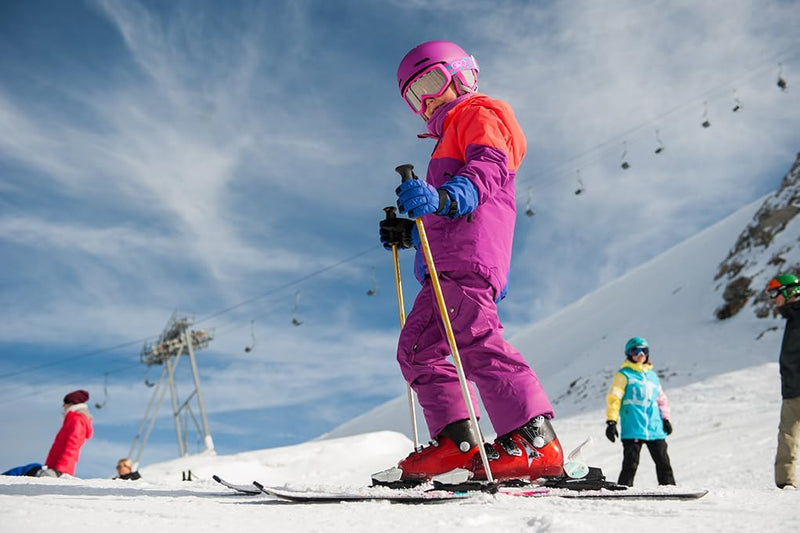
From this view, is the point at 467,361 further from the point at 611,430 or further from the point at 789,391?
the point at 611,430

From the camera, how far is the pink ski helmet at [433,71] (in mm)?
3623

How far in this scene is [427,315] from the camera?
11.1 feet

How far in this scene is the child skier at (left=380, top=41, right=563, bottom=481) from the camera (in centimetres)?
301

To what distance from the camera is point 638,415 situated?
6590mm

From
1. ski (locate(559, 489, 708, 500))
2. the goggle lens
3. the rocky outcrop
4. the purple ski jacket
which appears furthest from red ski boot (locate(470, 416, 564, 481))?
the rocky outcrop

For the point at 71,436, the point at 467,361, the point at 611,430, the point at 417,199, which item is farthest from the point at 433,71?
the point at 71,436

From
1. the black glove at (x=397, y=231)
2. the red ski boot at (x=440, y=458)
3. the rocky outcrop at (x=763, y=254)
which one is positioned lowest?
the red ski boot at (x=440, y=458)

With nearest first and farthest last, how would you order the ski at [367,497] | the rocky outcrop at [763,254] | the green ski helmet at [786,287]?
the ski at [367,497]
the green ski helmet at [786,287]
the rocky outcrop at [763,254]

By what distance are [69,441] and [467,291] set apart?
6.21 metres

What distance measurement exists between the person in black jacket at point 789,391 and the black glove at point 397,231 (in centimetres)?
367

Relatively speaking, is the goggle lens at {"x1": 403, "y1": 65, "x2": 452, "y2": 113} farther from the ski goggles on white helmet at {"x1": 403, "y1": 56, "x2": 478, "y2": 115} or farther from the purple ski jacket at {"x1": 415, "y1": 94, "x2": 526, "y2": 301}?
the purple ski jacket at {"x1": 415, "y1": 94, "x2": 526, "y2": 301}

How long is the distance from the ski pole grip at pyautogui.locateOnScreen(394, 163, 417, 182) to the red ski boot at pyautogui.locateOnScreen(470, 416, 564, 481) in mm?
1270

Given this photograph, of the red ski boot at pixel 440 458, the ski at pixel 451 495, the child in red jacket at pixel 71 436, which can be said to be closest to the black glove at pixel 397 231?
the red ski boot at pixel 440 458

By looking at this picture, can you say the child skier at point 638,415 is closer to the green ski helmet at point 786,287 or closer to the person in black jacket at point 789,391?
the person in black jacket at point 789,391
